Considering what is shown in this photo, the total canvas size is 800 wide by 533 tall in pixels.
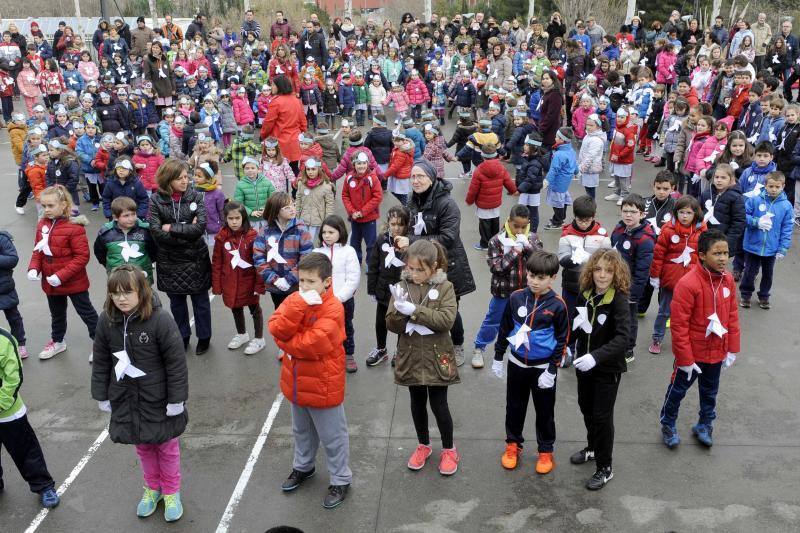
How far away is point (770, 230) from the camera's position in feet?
25.4

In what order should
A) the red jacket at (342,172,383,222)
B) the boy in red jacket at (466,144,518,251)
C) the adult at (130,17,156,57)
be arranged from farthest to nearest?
the adult at (130,17,156,57) < the boy in red jacket at (466,144,518,251) < the red jacket at (342,172,383,222)

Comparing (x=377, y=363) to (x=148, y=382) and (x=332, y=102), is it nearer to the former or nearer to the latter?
(x=148, y=382)

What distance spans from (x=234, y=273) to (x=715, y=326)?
4283 millimetres

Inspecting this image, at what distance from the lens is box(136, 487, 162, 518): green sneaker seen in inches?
192

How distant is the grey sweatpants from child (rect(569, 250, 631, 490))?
1.67 m

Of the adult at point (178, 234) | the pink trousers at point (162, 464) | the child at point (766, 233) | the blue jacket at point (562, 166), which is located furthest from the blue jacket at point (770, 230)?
the pink trousers at point (162, 464)

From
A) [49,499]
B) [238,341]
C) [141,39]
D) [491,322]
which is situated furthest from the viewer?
[141,39]

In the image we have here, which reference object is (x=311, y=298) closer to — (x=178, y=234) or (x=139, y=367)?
(x=139, y=367)

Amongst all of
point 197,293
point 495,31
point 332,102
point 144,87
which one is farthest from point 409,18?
point 197,293

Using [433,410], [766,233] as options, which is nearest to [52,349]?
[433,410]

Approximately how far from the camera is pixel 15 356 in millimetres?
4727

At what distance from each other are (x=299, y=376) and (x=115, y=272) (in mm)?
1331

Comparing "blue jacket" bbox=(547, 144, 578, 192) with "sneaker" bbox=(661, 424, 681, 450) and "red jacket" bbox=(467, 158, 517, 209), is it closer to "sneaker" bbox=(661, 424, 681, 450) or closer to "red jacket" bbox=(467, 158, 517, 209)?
"red jacket" bbox=(467, 158, 517, 209)

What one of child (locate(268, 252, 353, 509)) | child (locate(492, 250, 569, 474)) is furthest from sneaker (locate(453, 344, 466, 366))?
child (locate(268, 252, 353, 509))
